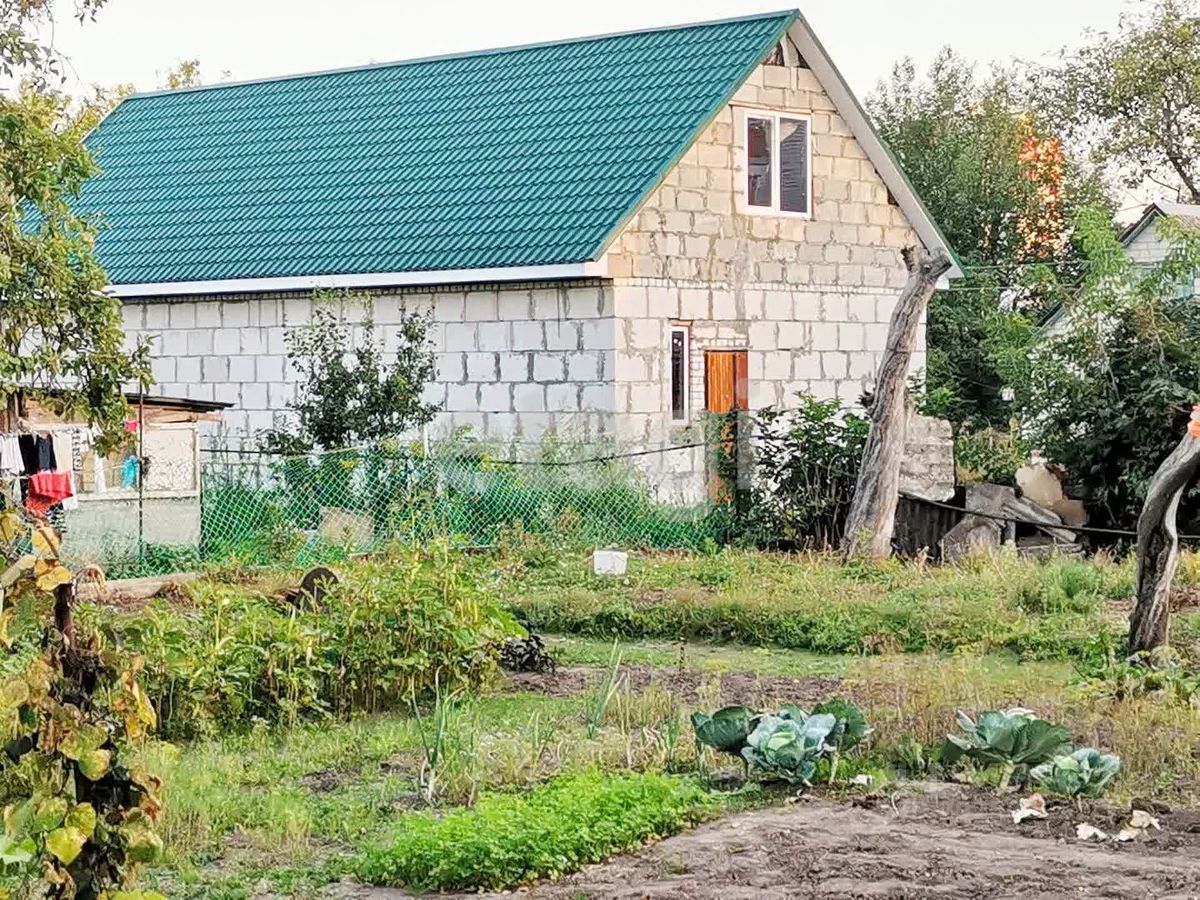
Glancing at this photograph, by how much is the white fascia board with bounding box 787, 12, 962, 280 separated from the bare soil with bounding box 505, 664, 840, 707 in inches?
480

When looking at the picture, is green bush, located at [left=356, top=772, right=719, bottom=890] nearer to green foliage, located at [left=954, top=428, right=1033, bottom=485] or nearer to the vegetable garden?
the vegetable garden

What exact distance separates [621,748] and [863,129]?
1738 cm

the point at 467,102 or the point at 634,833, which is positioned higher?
the point at 467,102

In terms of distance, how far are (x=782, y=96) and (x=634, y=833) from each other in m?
18.2

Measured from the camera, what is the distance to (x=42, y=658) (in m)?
5.77

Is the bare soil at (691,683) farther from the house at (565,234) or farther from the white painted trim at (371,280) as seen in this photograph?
the white painted trim at (371,280)

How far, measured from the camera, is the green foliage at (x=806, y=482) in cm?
2186

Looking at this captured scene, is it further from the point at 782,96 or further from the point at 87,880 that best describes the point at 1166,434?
the point at 87,880

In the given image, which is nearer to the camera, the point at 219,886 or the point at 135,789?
the point at 135,789

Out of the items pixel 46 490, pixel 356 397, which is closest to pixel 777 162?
pixel 356 397

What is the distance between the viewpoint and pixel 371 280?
24.3 meters

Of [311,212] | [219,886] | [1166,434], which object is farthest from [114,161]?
[219,886]

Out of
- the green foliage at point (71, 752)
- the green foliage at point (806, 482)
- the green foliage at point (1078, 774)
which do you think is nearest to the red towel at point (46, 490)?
the green foliage at point (806, 482)

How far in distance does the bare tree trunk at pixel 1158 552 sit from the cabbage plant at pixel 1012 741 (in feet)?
9.96
